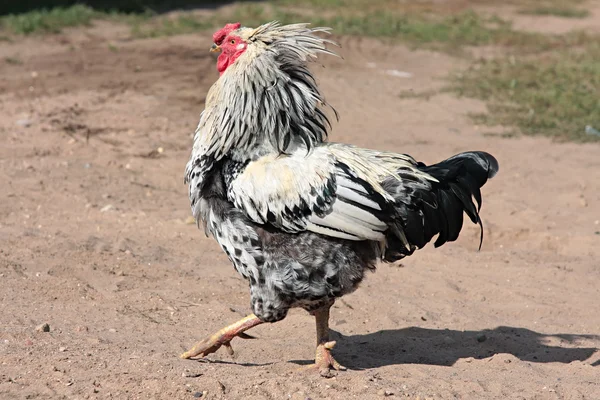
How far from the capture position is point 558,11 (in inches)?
821

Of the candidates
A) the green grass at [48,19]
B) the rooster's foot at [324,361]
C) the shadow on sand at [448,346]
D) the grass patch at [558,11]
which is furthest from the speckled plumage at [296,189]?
the grass patch at [558,11]

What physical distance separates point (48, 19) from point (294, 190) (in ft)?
42.8

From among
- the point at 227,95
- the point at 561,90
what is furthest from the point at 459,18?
the point at 227,95

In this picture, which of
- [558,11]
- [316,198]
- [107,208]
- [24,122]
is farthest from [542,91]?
[316,198]

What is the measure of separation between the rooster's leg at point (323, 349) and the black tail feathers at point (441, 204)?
562 millimetres

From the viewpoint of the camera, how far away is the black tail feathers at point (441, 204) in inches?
194

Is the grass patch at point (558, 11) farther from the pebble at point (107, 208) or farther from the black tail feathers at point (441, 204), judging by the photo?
the black tail feathers at point (441, 204)

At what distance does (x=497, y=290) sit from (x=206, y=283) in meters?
2.37

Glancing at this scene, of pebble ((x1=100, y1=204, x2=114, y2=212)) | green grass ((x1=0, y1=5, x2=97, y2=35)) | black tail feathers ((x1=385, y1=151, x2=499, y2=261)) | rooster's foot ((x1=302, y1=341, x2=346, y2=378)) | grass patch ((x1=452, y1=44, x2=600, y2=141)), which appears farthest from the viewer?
green grass ((x1=0, y1=5, x2=97, y2=35))

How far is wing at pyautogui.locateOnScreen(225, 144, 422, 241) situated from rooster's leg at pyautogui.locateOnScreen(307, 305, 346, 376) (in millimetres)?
671

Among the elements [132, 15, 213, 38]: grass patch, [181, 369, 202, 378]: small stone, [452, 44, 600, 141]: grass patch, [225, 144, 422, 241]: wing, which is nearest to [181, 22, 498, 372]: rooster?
[225, 144, 422, 241]: wing

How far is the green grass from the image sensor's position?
51.6 ft

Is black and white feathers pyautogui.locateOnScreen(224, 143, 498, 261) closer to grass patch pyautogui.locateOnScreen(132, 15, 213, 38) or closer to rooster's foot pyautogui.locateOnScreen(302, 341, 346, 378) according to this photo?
rooster's foot pyautogui.locateOnScreen(302, 341, 346, 378)

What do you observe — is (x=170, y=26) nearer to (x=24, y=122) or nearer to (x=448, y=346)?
(x=24, y=122)
